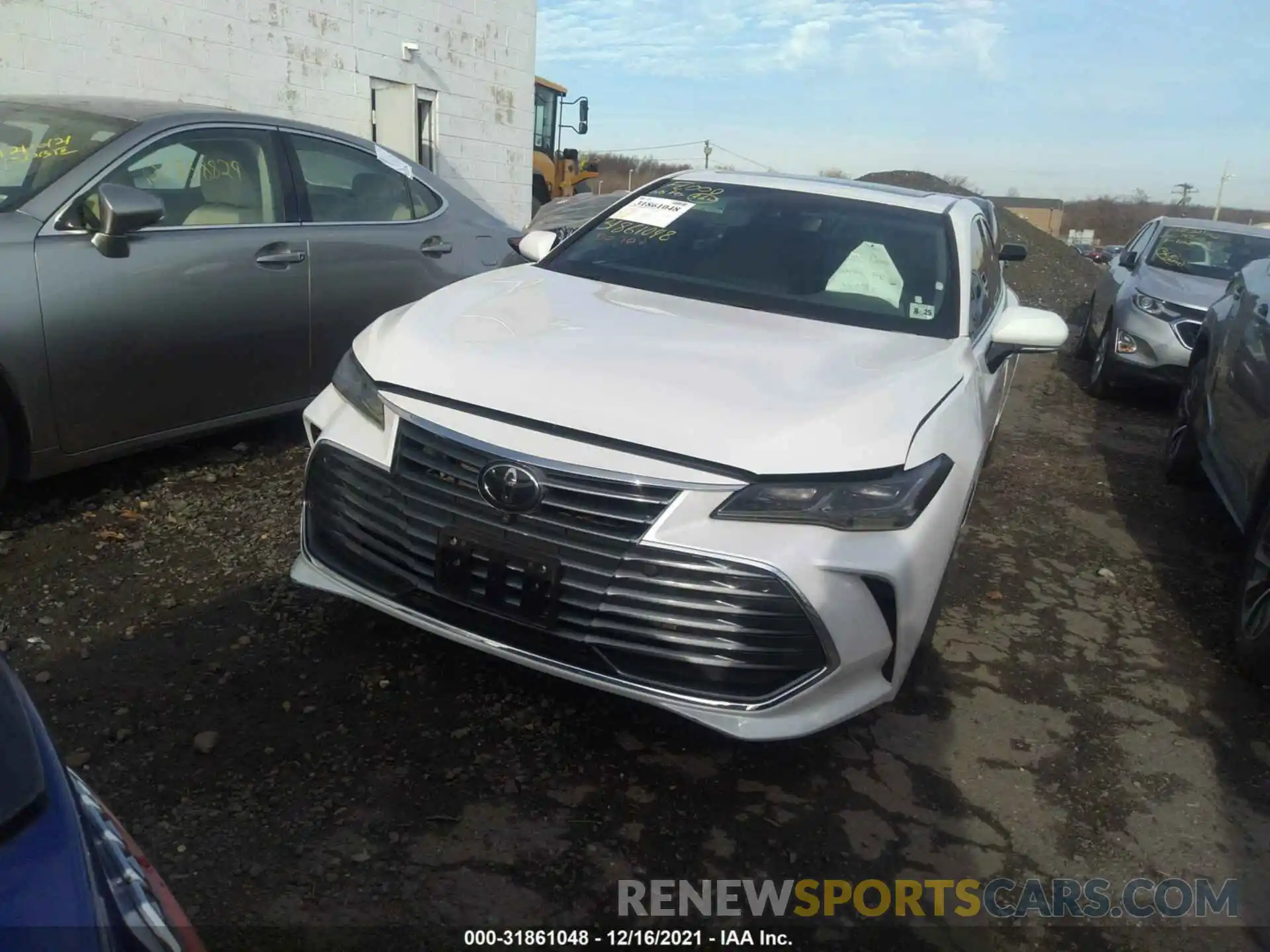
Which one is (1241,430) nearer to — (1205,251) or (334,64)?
(1205,251)

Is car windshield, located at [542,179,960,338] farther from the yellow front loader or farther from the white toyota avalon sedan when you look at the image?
the yellow front loader

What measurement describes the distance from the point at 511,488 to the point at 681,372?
0.57 meters

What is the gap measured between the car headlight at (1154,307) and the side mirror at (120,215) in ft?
22.9

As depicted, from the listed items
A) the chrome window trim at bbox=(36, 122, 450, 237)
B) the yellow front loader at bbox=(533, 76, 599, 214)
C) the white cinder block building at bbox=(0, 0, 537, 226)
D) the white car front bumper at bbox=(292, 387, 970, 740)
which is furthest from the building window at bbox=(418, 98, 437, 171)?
the white car front bumper at bbox=(292, 387, 970, 740)

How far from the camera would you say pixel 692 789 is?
2.56 meters

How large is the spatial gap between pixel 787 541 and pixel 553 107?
14416 millimetres

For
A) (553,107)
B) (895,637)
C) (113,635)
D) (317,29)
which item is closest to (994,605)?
(895,637)

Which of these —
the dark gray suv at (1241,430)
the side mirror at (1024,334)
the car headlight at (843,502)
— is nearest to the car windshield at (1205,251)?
the dark gray suv at (1241,430)

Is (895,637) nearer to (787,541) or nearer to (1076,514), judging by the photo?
(787,541)

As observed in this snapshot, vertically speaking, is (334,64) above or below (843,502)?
above

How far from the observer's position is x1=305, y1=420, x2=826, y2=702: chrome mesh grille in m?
2.28

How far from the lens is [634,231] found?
3.88m

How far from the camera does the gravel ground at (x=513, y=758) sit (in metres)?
2.19

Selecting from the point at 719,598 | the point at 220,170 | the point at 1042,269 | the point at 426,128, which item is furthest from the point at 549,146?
the point at 719,598
